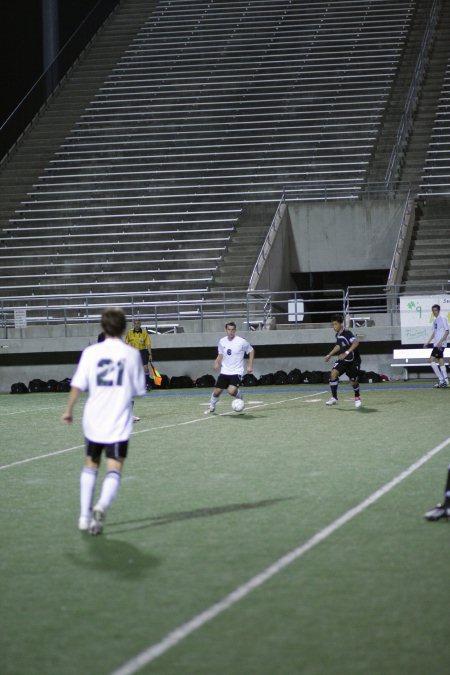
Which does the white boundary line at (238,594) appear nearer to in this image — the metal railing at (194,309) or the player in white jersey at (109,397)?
Answer: the player in white jersey at (109,397)

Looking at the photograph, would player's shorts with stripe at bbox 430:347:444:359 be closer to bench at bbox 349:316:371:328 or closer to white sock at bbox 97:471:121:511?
bench at bbox 349:316:371:328

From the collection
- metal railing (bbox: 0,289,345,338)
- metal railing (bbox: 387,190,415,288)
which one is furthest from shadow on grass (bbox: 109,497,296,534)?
metal railing (bbox: 387,190,415,288)

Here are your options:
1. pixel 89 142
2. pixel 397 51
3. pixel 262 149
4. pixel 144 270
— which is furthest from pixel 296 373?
pixel 397 51

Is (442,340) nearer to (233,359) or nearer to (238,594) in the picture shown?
(233,359)

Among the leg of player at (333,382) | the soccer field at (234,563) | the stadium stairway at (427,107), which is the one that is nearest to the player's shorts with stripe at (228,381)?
the leg of player at (333,382)

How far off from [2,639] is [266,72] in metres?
41.7

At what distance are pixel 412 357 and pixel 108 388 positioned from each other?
21678 mm

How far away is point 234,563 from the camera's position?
736cm

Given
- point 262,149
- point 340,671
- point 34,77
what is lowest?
point 340,671

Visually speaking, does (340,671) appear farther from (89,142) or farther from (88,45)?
(88,45)

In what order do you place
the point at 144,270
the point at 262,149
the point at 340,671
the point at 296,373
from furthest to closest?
the point at 262,149
the point at 144,270
the point at 296,373
the point at 340,671

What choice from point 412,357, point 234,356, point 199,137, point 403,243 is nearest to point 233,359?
point 234,356

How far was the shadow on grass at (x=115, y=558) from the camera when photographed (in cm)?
721

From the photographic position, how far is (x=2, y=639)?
18.8 feet
